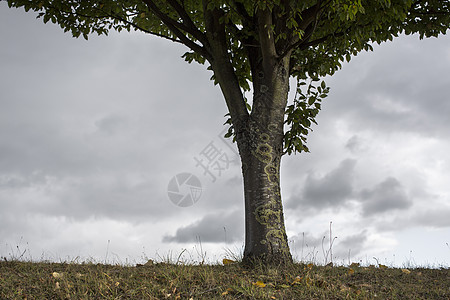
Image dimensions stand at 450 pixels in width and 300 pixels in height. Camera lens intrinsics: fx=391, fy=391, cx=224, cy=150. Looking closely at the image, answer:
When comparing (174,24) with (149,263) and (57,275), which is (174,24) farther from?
(57,275)

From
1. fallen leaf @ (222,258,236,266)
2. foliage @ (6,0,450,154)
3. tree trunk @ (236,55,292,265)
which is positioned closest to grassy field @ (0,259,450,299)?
fallen leaf @ (222,258,236,266)

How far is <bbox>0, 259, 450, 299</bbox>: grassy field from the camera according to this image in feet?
15.7

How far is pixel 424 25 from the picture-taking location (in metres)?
7.67

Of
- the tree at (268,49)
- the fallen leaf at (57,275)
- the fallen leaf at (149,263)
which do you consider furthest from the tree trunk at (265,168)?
the fallen leaf at (57,275)

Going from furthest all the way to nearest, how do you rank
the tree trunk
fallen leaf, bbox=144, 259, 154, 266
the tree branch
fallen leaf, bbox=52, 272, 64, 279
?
the tree branch
fallen leaf, bbox=144, 259, 154, 266
the tree trunk
fallen leaf, bbox=52, 272, 64, 279

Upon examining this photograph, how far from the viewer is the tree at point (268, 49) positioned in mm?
6191

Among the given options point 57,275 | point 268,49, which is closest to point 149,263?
point 57,275

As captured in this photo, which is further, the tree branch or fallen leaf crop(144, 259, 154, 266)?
the tree branch

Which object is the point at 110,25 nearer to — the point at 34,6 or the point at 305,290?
the point at 34,6

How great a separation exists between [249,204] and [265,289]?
1.64 m

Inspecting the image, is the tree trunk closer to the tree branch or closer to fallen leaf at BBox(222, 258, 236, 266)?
fallen leaf at BBox(222, 258, 236, 266)

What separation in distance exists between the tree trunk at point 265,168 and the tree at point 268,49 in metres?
0.02

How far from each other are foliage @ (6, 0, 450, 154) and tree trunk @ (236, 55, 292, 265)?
0.33m

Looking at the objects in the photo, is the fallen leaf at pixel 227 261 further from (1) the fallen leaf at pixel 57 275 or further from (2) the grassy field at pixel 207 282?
(1) the fallen leaf at pixel 57 275
